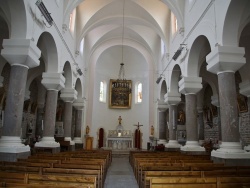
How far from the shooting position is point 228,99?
7250 mm

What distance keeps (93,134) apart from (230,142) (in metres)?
15.8

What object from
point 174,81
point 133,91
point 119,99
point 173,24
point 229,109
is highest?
point 173,24

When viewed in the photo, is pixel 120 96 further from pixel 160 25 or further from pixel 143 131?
pixel 160 25

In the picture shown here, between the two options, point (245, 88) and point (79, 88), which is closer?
point (245, 88)

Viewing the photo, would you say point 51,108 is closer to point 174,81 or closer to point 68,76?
point 68,76

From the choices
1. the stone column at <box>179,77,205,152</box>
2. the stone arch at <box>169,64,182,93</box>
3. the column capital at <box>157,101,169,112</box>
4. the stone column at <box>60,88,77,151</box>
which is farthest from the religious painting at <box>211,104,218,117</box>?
the stone column at <box>60,88,77,151</box>

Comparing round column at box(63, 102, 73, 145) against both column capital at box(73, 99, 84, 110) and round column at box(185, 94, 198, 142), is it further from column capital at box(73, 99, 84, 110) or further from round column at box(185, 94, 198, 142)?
round column at box(185, 94, 198, 142)

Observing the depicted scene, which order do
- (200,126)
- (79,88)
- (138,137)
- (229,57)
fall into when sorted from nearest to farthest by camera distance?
(229,57) → (200,126) → (79,88) → (138,137)

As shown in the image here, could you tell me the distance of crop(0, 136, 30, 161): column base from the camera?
677 cm

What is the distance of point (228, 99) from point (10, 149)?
6850 millimetres

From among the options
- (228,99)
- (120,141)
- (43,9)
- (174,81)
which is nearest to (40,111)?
(120,141)

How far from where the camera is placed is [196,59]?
36.3 feet

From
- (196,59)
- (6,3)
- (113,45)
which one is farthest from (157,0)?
(6,3)

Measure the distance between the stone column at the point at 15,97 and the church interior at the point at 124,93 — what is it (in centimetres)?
3
